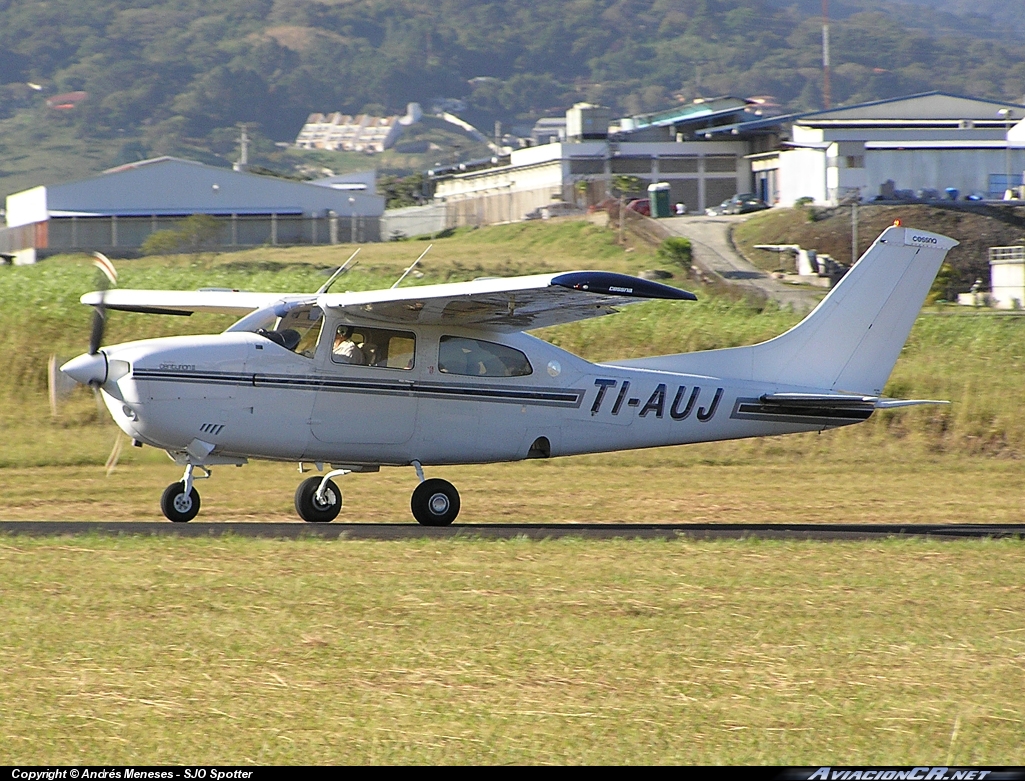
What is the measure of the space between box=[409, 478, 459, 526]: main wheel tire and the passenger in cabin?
4.54 feet

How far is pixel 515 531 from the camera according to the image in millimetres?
12109

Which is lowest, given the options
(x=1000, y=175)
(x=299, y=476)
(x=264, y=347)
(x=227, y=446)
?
(x=299, y=476)

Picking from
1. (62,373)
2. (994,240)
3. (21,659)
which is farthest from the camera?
(994,240)

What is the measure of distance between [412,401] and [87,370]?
9.92 feet

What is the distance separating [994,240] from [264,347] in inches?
1695

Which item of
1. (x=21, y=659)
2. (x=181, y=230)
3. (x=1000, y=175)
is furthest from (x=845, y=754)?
(x=1000, y=175)

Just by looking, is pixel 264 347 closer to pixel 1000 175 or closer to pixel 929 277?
pixel 929 277

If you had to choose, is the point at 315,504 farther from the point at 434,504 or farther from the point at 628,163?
the point at 628,163

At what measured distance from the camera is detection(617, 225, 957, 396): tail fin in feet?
45.0

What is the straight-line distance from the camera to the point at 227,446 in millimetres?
12023

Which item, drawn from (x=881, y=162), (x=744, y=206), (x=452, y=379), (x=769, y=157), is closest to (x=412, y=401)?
(x=452, y=379)

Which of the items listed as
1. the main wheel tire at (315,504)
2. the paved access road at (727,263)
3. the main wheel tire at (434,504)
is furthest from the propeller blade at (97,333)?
the paved access road at (727,263)

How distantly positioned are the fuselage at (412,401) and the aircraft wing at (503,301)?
0.69 feet

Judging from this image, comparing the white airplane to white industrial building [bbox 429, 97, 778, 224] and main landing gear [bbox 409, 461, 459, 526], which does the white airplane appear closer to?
main landing gear [bbox 409, 461, 459, 526]
